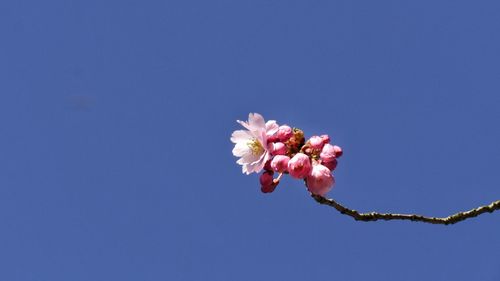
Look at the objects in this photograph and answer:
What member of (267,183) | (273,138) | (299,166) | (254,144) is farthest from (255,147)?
(299,166)

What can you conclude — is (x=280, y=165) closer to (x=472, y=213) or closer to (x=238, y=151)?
(x=238, y=151)

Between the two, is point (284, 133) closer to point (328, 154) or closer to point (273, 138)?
point (273, 138)

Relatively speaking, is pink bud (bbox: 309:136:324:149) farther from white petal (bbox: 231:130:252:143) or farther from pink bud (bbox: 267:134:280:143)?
white petal (bbox: 231:130:252:143)

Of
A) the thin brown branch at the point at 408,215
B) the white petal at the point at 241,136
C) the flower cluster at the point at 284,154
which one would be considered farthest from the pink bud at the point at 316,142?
the white petal at the point at 241,136

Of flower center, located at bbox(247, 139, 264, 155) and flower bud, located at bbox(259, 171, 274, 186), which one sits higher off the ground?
flower center, located at bbox(247, 139, 264, 155)

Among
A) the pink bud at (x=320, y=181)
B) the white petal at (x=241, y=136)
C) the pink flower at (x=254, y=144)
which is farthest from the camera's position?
the white petal at (x=241, y=136)

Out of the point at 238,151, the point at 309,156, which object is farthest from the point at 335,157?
the point at 238,151

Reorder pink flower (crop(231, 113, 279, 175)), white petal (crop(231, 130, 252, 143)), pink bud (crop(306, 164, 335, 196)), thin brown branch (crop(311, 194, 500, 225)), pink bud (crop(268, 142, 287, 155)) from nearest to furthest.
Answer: thin brown branch (crop(311, 194, 500, 225)), pink bud (crop(306, 164, 335, 196)), pink bud (crop(268, 142, 287, 155)), pink flower (crop(231, 113, 279, 175)), white petal (crop(231, 130, 252, 143))

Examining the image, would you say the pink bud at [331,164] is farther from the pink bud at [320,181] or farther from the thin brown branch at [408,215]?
the thin brown branch at [408,215]

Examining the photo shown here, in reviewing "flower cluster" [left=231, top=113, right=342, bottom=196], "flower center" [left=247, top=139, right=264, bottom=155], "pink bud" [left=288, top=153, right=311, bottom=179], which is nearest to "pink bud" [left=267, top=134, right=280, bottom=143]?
"flower cluster" [left=231, top=113, right=342, bottom=196]
